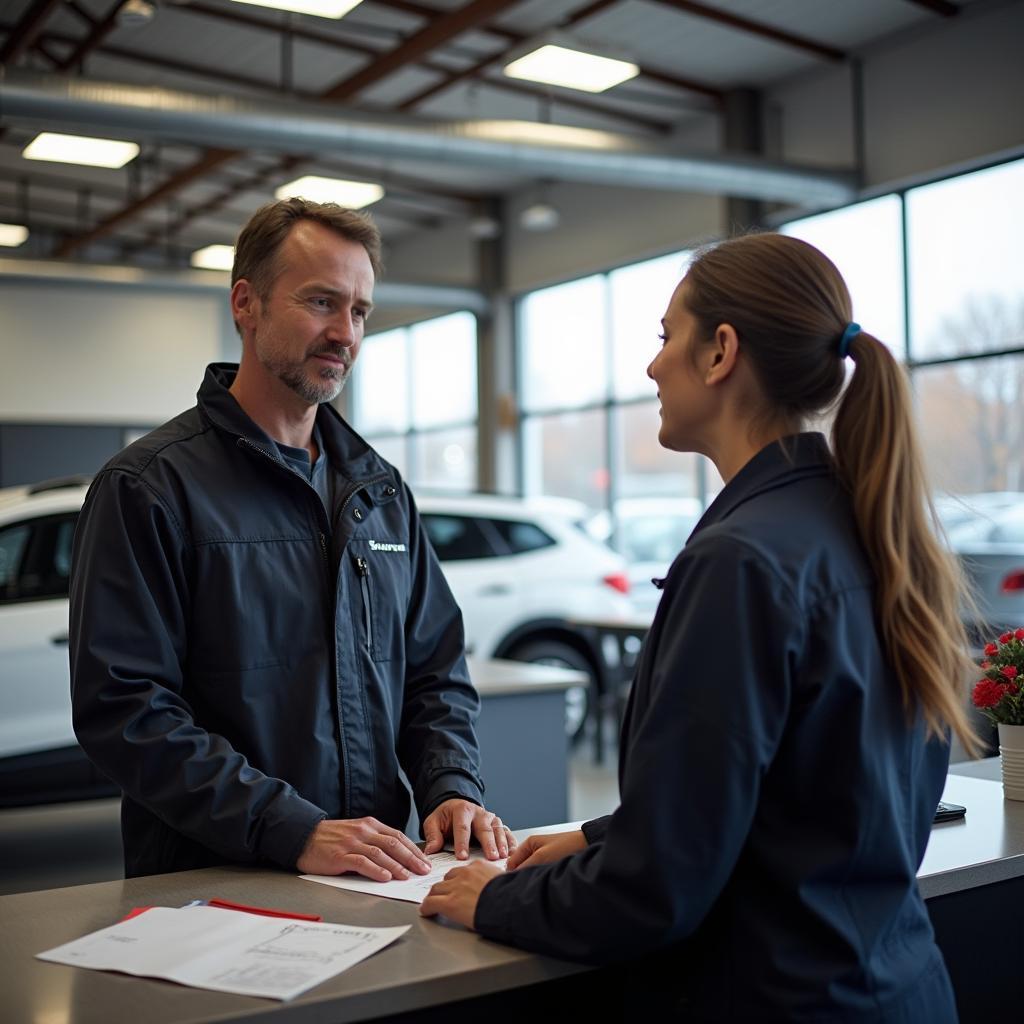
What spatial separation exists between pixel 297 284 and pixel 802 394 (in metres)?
0.97

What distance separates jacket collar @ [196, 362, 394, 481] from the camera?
196 cm

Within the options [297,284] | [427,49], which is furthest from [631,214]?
[297,284]

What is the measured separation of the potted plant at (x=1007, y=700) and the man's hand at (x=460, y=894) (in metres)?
1.10

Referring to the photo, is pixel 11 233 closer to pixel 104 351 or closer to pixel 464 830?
pixel 104 351

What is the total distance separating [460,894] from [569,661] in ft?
19.5

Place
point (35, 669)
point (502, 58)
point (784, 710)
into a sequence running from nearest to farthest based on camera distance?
point (784, 710), point (35, 669), point (502, 58)

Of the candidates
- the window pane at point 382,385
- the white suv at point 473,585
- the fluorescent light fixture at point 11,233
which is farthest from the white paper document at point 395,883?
the window pane at point 382,385

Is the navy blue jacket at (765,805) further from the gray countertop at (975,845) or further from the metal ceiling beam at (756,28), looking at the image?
the metal ceiling beam at (756,28)

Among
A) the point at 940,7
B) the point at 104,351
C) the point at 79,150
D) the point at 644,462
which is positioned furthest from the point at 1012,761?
the point at 104,351

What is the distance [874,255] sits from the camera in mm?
8594

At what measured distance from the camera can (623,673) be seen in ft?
23.7

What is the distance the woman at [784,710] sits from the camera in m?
1.17

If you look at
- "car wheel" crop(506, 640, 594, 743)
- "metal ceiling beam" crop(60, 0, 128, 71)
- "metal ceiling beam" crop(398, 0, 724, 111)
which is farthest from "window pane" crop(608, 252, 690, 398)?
"metal ceiling beam" crop(60, 0, 128, 71)

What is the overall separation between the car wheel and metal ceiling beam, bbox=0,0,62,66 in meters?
4.87
